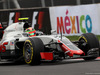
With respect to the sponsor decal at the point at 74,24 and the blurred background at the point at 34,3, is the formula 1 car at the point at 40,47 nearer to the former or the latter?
the sponsor decal at the point at 74,24

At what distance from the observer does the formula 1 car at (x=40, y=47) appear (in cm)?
1192

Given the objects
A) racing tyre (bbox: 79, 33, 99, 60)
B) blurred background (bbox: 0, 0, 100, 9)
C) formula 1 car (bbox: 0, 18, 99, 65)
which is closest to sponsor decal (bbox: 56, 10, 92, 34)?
blurred background (bbox: 0, 0, 100, 9)

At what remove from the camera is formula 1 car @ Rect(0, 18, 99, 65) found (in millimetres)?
11922

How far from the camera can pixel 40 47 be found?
1195cm

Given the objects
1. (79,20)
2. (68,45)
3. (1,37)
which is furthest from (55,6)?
(68,45)

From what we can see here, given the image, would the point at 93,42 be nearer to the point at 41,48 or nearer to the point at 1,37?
the point at 41,48

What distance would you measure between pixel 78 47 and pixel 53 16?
770 centimetres

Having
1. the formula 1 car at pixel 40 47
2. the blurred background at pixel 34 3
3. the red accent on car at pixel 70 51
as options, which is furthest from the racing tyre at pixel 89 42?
the blurred background at pixel 34 3

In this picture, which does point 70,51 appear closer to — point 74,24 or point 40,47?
point 40,47

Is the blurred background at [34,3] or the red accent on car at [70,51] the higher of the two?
the blurred background at [34,3]

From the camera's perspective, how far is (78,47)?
1330 centimetres

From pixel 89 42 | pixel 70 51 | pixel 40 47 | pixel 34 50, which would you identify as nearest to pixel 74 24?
pixel 89 42

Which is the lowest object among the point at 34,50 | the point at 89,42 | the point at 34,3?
the point at 34,50

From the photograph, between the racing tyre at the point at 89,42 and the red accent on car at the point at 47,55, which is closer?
the red accent on car at the point at 47,55
